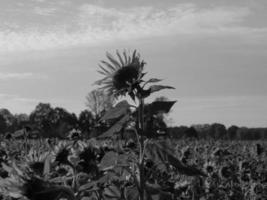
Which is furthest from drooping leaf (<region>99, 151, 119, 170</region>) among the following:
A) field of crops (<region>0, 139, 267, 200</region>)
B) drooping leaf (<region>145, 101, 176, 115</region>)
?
drooping leaf (<region>145, 101, 176, 115</region>)

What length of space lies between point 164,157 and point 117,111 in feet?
1.23

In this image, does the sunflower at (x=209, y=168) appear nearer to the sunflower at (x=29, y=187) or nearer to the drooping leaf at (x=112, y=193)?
the drooping leaf at (x=112, y=193)

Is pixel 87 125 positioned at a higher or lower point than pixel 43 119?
lower

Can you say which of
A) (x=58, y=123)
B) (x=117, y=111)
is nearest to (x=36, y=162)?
(x=117, y=111)

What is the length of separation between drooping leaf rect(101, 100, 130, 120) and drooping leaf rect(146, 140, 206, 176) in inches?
8.3

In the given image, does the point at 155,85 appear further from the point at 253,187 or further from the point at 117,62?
the point at 253,187

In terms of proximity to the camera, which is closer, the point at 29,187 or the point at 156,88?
the point at 29,187

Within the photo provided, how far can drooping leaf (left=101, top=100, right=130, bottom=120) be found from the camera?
9.90 feet

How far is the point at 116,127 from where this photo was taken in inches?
116

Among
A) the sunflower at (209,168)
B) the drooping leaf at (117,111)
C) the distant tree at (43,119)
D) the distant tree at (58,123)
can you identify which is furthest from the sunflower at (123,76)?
the distant tree at (43,119)

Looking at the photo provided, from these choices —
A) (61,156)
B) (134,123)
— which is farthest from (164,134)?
(61,156)

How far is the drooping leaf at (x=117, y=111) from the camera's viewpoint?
3.02 metres

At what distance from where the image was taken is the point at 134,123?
3043 mm

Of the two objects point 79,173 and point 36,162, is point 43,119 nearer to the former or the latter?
point 79,173
